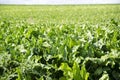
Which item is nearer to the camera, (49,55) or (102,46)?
(49,55)

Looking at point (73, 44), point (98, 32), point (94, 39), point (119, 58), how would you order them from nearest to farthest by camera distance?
point (119, 58) → point (73, 44) → point (94, 39) → point (98, 32)

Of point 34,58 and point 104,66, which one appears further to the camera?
point 34,58

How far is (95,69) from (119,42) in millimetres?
879

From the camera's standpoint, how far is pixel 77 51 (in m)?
4.08

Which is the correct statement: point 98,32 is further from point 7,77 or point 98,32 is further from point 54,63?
point 7,77

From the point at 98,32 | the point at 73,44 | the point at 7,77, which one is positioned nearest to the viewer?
the point at 7,77

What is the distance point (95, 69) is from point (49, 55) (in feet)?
2.50

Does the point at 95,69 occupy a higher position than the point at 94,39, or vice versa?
the point at 94,39

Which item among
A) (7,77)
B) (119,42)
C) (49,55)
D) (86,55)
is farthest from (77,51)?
(7,77)

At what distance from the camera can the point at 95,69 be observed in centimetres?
380

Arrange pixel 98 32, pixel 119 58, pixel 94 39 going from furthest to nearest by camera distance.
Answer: pixel 98 32, pixel 94 39, pixel 119 58

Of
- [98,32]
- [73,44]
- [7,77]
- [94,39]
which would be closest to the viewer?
[7,77]

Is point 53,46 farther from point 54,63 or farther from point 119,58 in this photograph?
point 119,58

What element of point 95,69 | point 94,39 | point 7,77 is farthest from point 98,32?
point 7,77
